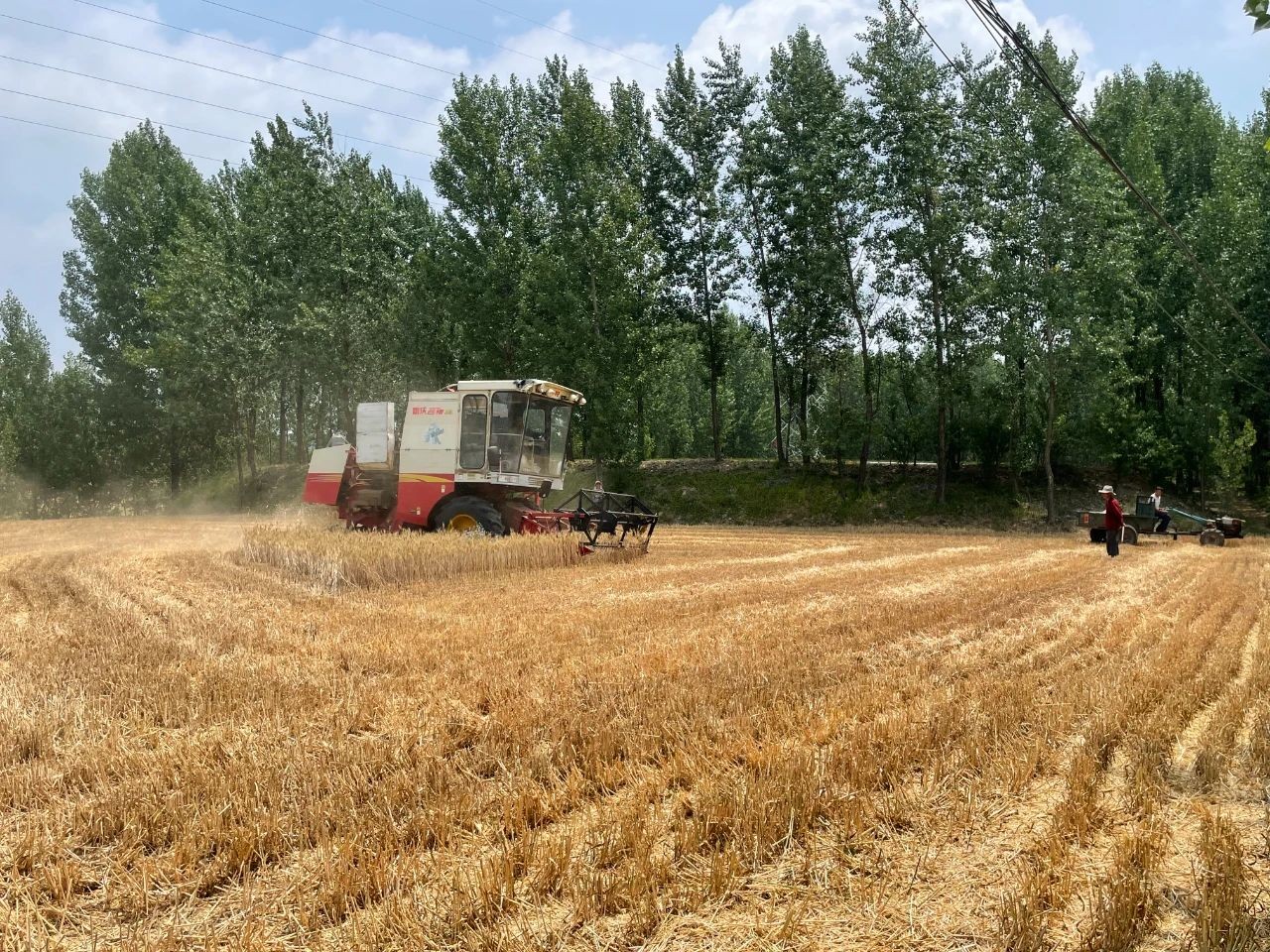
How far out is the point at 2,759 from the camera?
4.22 metres

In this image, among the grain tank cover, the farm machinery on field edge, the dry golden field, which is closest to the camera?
the dry golden field

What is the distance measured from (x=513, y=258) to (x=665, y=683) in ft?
92.1

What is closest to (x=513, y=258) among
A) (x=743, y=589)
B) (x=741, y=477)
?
(x=741, y=477)

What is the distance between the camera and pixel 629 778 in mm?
4047

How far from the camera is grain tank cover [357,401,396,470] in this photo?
16.7 metres

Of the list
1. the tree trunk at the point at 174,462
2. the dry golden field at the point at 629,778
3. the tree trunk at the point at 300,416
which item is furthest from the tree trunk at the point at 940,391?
the tree trunk at the point at 174,462

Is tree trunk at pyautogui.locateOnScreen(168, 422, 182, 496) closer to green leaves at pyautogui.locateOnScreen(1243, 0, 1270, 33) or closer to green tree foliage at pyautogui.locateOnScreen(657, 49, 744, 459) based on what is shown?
green tree foliage at pyautogui.locateOnScreen(657, 49, 744, 459)

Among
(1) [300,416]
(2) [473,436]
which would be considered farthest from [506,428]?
(1) [300,416]

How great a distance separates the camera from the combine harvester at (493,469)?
1506cm

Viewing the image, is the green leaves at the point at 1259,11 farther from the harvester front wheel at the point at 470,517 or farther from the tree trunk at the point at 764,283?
the tree trunk at the point at 764,283

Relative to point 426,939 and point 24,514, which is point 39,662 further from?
point 24,514

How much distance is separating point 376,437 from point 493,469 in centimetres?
312

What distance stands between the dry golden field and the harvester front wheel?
608cm

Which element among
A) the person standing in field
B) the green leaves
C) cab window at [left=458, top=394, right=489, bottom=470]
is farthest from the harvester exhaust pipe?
the person standing in field
